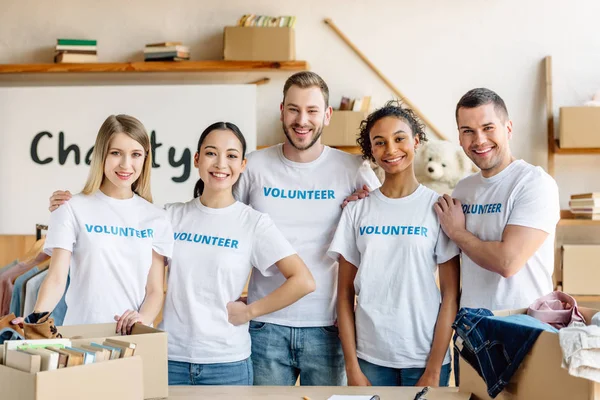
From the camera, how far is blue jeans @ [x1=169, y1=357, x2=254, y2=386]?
194cm

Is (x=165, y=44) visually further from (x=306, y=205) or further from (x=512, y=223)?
(x=512, y=223)

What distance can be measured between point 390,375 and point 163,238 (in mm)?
771

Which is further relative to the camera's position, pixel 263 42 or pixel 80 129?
pixel 80 129

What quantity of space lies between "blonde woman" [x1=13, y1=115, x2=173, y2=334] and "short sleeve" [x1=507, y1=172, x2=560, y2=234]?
101 cm

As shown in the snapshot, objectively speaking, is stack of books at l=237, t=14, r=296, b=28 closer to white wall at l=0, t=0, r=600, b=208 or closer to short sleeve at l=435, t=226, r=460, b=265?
white wall at l=0, t=0, r=600, b=208

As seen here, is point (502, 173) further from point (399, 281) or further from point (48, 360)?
point (48, 360)

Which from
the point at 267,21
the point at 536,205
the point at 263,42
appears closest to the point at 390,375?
the point at 536,205

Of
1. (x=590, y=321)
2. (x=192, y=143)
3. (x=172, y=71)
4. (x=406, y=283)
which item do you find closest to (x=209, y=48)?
(x=172, y=71)

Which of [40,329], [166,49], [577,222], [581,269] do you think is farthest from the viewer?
[166,49]

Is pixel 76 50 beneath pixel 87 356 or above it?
above

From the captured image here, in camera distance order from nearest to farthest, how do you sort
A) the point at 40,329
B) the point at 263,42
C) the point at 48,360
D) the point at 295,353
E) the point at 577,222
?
the point at 48,360
the point at 40,329
the point at 295,353
the point at 577,222
the point at 263,42

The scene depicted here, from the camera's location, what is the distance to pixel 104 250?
6.41 ft

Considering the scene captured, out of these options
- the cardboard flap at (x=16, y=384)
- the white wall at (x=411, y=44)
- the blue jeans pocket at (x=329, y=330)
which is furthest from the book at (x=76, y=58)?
the cardboard flap at (x=16, y=384)

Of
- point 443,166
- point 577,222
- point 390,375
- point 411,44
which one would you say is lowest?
point 390,375
